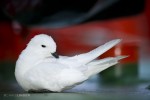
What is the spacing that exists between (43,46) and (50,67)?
0.06m

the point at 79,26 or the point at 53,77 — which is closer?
the point at 53,77

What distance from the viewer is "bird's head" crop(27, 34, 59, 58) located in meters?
1.42

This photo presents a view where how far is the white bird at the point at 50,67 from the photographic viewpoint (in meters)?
1.40

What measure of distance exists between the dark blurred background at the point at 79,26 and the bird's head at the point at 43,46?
0.78 metres

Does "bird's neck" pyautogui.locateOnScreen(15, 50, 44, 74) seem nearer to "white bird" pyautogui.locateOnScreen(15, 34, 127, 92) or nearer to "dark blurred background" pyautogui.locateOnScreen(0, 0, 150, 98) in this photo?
"white bird" pyautogui.locateOnScreen(15, 34, 127, 92)

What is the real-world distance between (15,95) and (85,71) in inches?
7.4

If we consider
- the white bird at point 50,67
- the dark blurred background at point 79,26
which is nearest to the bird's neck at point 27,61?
the white bird at point 50,67

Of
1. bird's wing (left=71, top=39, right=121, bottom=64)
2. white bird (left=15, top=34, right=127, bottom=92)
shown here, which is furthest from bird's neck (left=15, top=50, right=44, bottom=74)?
bird's wing (left=71, top=39, right=121, bottom=64)

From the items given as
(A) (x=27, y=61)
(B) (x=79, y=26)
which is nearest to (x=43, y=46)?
(A) (x=27, y=61)

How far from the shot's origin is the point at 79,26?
2.30 m

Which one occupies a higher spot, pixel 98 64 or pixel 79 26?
pixel 79 26

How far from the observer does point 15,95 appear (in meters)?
1.44

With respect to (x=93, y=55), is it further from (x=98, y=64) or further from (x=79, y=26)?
(x=79, y=26)

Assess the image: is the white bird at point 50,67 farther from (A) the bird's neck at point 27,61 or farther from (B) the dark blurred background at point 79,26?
(B) the dark blurred background at point 79,26
